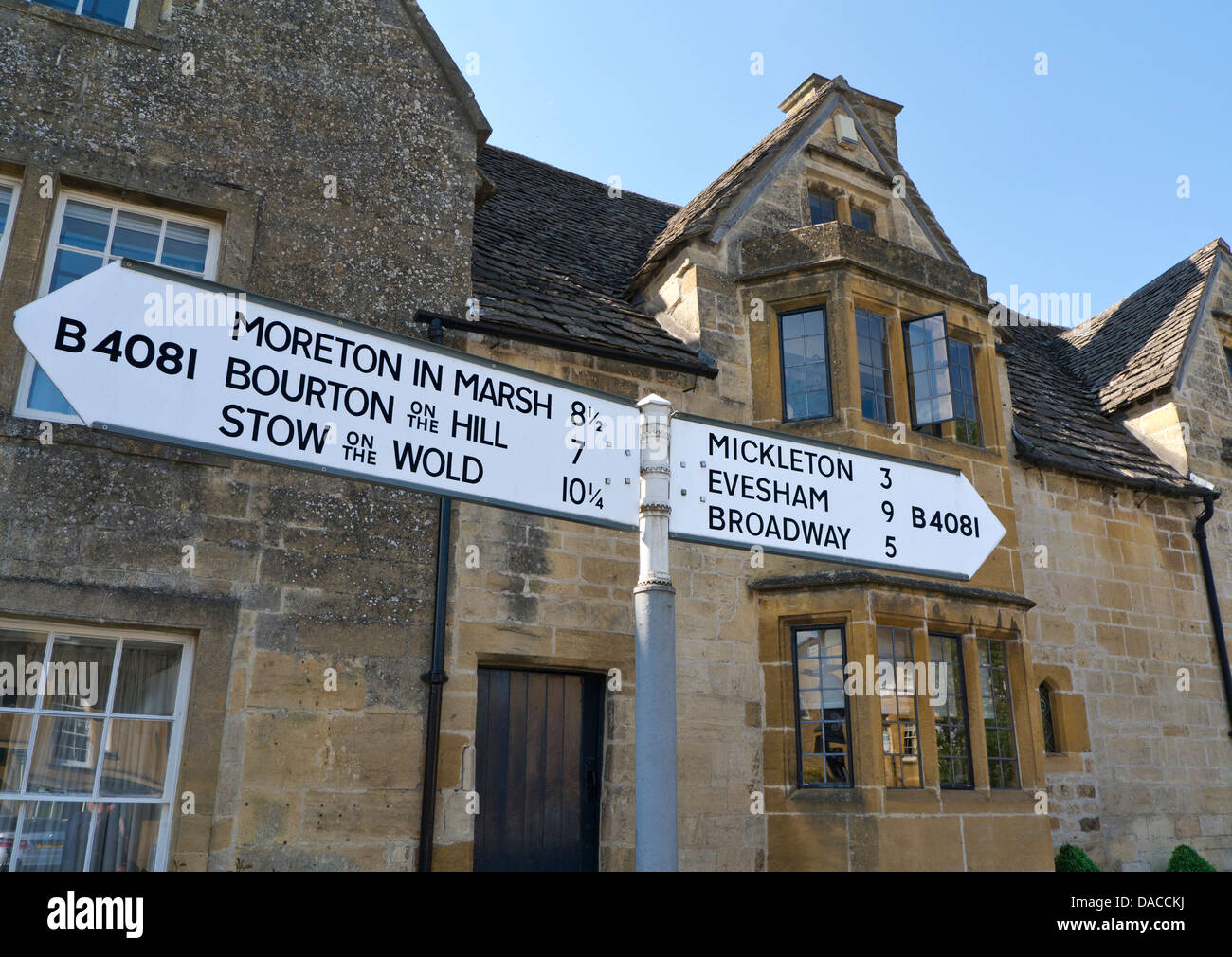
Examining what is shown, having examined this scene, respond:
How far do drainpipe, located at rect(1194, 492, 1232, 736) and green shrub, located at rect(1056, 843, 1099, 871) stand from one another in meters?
3.12

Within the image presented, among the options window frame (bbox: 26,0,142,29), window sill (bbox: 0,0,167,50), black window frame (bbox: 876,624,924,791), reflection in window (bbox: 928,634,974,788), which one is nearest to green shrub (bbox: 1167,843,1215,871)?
reflection in window (bbox: 928,634,974,788)

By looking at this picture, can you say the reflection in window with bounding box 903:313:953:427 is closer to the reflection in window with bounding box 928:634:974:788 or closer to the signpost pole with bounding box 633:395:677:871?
the reflection in window with bounding box 928:634:974:788

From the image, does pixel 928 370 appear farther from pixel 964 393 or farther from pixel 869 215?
pixel 869 215

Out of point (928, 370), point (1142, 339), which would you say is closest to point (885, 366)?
point (928, 370)

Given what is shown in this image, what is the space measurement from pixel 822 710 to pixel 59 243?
21.4 ft

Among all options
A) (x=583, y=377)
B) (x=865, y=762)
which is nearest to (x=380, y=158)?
(x=583, y=377)

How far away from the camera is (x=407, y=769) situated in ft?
20.6

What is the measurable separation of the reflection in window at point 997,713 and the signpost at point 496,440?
5.34 meters

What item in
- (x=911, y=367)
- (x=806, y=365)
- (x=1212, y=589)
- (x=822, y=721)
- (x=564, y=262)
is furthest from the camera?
(x=1212, y=589)

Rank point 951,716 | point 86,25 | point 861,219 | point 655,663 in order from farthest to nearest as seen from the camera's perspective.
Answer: point 861,219, point 951,716, point 86,25, point 655,663

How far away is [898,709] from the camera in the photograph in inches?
312

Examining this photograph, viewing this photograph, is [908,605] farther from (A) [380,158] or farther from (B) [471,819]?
(A) [380,158]

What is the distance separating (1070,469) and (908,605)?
3.55 metres
